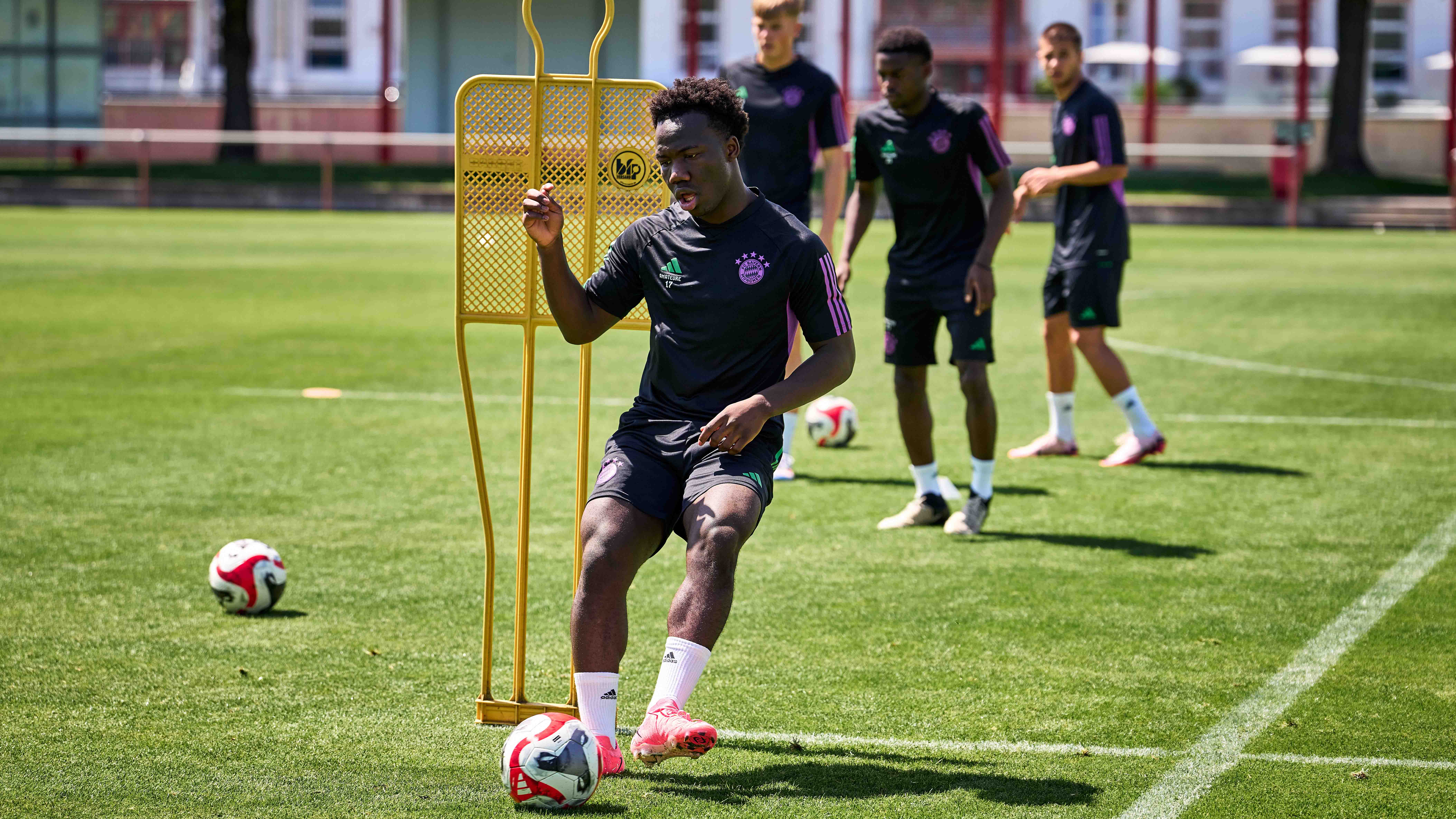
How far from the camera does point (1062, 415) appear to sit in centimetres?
984

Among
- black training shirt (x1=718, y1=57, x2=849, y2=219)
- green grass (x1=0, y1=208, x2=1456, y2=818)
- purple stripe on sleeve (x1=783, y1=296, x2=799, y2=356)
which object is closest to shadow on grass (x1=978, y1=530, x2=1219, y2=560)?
green grass (x1=0, y1=208, x2=1456, y2=818)

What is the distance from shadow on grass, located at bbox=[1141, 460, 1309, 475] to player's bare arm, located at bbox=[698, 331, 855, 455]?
16.6ft

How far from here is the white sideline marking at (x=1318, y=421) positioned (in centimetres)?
1059

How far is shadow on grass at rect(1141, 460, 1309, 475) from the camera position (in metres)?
9.07

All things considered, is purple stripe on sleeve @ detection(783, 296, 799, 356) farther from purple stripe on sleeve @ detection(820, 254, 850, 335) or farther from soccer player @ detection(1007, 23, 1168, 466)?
soccer player @ detection(1007, 23, 1168, 466)

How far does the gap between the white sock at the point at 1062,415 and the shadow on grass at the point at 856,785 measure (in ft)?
18.4

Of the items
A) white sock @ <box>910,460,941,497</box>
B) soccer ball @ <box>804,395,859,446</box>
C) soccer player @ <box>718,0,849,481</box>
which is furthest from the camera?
soccer ball @ <box>804,395,859,446</box>

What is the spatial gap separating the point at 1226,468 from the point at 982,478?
2285mm

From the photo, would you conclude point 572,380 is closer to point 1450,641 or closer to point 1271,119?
point 1450,641

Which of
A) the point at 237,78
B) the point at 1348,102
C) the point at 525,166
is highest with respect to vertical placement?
the point at 237,78

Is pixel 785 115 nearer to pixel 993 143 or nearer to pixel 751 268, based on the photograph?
pixel 993 143

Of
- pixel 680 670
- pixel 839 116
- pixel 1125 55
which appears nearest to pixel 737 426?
pixel 680 670

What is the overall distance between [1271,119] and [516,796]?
1775 inches

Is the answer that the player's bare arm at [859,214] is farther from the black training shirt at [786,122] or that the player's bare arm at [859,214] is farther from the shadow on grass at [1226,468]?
the shadow on grass at [1226,468]
